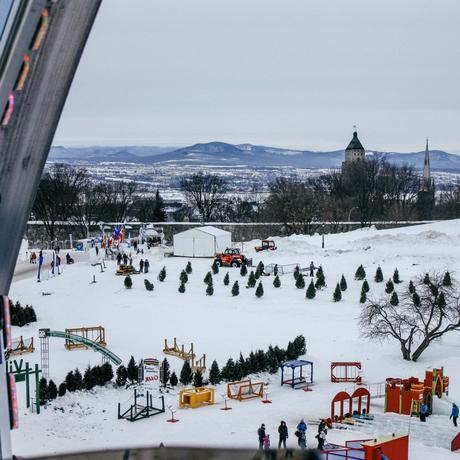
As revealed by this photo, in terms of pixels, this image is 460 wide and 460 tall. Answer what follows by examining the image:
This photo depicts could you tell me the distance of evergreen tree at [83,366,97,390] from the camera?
20000mm

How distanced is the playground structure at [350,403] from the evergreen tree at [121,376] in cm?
549

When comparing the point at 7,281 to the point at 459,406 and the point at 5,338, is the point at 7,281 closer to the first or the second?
the point at 5,338

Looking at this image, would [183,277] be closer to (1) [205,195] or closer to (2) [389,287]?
(2) [389,287]

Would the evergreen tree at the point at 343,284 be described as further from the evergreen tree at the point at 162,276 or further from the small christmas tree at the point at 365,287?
the evergreen tree at the point at 162,276

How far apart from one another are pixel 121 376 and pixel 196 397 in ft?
7.97

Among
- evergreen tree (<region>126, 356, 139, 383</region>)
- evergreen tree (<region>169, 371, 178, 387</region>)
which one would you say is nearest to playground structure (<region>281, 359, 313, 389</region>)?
evergreen tree (<region>169, 371, 178, 387</region>)

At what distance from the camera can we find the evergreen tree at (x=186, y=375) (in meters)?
20.8

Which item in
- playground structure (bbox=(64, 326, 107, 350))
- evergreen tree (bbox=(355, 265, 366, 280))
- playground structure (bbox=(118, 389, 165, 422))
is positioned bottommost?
playground structure (bbox=(118, 389, 165, 422))

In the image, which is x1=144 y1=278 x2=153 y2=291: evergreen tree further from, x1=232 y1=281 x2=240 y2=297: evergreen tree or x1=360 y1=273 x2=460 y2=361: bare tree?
x1=360 y1=273 x2=460 y2=361: bare tree

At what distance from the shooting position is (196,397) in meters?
19.3

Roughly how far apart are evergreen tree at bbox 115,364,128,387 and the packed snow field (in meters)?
0.26

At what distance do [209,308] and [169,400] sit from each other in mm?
10373

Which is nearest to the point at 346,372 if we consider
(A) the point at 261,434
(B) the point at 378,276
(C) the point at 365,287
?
(A) the point at 261,434

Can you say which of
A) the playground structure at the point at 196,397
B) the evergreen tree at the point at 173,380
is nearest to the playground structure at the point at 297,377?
the playground structure at the point at 196,397
